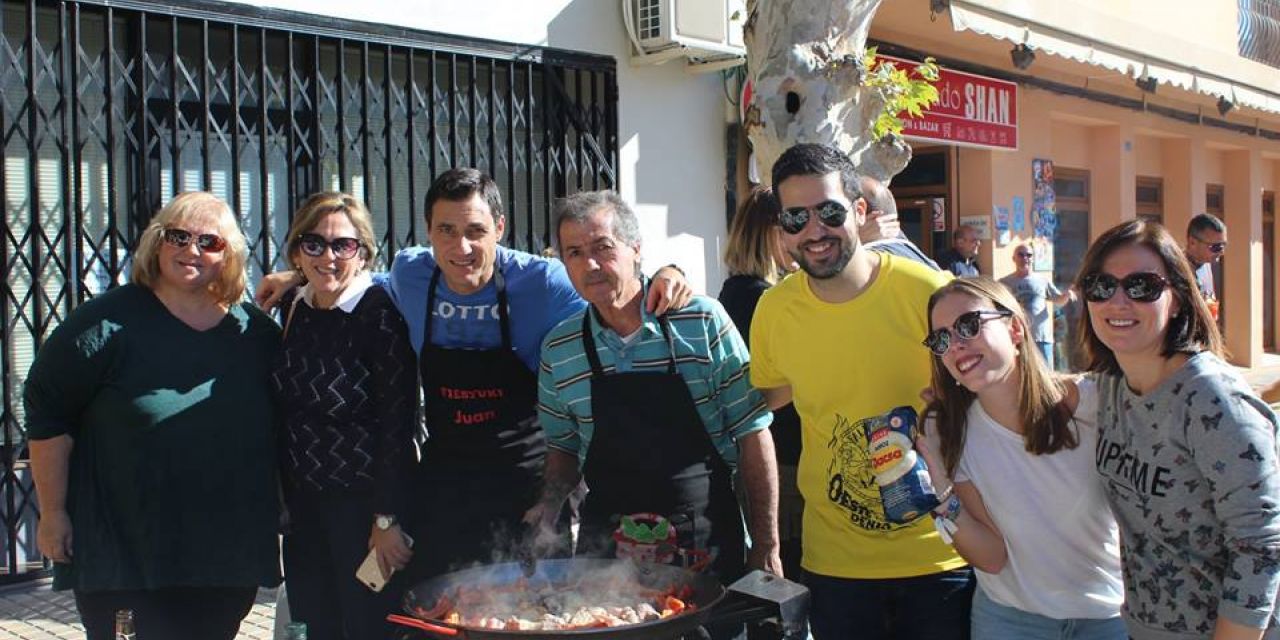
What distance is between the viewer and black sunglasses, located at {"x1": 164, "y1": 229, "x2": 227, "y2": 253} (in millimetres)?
3271

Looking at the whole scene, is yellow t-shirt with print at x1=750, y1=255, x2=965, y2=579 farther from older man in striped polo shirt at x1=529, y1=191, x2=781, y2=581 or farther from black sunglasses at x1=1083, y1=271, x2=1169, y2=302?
black sunglasses at x1=1083, y1=271, x2=1169, y2=302

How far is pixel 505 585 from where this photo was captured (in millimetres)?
3244

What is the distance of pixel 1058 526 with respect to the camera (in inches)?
103

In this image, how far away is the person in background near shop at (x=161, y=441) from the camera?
3.20 m

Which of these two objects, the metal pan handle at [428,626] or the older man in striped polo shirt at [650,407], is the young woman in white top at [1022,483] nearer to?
the older man in striped polo shirt at [650,407]

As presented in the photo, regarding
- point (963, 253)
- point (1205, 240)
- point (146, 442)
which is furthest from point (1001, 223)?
point (146, 442)

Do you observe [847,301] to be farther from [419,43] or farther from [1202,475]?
[419,43]

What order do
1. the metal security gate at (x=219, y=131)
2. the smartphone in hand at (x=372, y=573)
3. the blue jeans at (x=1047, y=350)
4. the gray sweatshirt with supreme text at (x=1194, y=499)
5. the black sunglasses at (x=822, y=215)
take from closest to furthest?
the gray sweatshirt with supreme text at (x=1194, y=499) → the black sunglasses at (x=822, y=215) → the smartphone in hand at (x=372, y=573) → the metal security gate at (x=219, y=131) → the blue jeans at (x=1047, y=350)

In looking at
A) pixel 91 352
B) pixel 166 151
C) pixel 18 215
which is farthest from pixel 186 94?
pixel 91 352

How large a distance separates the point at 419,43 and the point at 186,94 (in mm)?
1421

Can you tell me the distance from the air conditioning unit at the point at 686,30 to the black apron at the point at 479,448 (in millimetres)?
4790

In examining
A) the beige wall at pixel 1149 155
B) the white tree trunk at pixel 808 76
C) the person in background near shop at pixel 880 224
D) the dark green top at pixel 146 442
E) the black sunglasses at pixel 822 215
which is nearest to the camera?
the black sunglasses at pixel 822 215

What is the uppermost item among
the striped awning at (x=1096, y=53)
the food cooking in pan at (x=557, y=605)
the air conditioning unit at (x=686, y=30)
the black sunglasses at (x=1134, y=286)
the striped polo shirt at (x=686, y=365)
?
the striped awning at (x=1096, y=53)

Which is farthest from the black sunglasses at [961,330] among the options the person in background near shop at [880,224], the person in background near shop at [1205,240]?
the person in background near shop at [1205,240]
